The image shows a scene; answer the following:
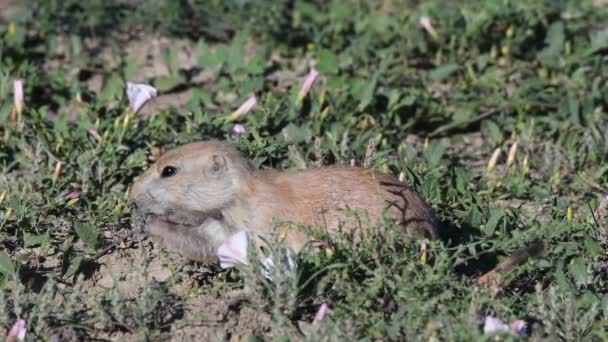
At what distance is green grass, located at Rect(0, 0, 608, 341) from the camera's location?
15.2 feet

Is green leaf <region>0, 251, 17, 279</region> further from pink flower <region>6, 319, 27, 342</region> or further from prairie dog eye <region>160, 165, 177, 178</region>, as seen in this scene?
prairie dog eye <region>160, 165, 177, 178</region>

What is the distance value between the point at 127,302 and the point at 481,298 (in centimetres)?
154

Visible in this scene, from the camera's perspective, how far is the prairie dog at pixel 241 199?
493 centimetres

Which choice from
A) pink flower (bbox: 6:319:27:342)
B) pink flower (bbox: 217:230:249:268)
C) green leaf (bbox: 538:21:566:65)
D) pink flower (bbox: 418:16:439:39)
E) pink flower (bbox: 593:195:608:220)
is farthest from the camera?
pink flower (bbox: 418:16:439:39)

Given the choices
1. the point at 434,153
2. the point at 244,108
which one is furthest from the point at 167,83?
the point at 434,153

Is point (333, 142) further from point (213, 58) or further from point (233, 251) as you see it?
point (233, 251)

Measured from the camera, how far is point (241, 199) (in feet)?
16.8

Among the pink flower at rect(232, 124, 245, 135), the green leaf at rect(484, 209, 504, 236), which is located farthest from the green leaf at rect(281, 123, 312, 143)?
the green leaf at rect(484, 209, 504, 236)

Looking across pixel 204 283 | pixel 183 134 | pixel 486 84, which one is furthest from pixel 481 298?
pixel 486 84

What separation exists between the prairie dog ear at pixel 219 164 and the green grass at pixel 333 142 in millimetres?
461

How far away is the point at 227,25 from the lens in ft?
25.8

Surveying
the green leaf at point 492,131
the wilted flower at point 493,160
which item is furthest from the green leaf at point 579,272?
the green leaf at point 492,131

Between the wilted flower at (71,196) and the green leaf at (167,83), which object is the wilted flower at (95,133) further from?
the green leaf at (167,83)

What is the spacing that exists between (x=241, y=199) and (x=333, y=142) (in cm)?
116
